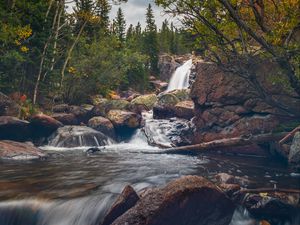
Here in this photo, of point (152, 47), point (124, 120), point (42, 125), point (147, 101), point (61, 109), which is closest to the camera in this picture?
point (42, 125)

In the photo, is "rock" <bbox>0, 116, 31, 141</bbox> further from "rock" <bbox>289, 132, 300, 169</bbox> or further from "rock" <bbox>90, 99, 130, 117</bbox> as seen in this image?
"rock" <bbox>289, 132, 300, 169</bbox>

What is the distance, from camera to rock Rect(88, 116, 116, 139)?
24422 mm

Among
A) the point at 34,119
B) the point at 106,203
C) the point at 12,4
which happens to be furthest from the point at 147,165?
the point at 12,4

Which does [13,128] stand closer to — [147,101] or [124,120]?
[124,120]

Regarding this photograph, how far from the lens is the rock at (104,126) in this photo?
80.1ft

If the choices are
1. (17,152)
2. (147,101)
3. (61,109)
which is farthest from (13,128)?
(147,101)

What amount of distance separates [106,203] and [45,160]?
7.84 meters

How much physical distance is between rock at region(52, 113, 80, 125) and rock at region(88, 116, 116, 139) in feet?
4.63

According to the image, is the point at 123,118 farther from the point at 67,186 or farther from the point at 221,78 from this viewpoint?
the point at 67,186

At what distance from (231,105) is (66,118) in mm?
Answer: 12927

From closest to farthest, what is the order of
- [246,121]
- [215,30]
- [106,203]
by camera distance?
[106,203] → [215,30] → [246,121]

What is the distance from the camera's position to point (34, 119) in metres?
21.1

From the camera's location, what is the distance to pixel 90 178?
11.6 meters

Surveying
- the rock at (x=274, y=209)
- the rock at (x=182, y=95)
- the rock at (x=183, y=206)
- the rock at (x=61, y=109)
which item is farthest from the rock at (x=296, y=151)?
the rock at (x=61, y=109)
